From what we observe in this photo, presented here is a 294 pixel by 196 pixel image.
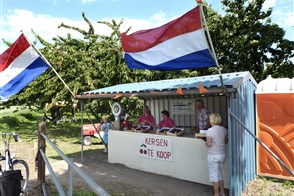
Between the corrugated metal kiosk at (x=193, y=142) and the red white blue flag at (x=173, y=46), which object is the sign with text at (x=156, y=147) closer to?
the corrugated metal kiosk at (x=193, y=142)

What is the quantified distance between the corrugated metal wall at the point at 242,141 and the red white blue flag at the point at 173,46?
1.71 meters

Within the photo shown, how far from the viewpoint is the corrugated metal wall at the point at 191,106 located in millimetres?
9484

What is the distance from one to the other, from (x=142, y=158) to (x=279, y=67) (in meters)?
9.58

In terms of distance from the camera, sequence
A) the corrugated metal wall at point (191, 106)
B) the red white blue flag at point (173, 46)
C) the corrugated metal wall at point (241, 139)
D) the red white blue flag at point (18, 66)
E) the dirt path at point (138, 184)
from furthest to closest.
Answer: the corrugated metal wall at point (191, 106) < the red white blue flag at point (18, 66) < the dirt path at point (138, 184) < the corrugated metal wall at point (241, 139) < the red white blue flag at point (173, 46)

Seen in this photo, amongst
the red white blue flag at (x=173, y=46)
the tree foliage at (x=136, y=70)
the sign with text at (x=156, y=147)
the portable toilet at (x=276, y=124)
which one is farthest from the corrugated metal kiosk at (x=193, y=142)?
the tree foliage at (x=136, y=70)

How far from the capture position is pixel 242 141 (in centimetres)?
658

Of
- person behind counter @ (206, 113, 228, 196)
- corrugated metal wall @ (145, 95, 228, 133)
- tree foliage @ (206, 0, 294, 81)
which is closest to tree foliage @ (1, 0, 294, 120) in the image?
tree foliage @ (206, 0, 294, 81)

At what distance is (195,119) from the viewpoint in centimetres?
1023

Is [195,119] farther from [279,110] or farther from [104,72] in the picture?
[104,72]

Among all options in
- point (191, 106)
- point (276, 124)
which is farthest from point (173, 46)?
point (191, 106)

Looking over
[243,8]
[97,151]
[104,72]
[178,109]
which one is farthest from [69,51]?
[243,8]

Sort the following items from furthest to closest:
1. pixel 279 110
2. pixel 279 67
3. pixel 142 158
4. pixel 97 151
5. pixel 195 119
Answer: pixel 279 67 → pixel 97 151 → pixel 195 119 → pixel 142 158 → pixel 279 110

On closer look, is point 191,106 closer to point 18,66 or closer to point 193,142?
point 193,142

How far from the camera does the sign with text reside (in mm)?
7897
